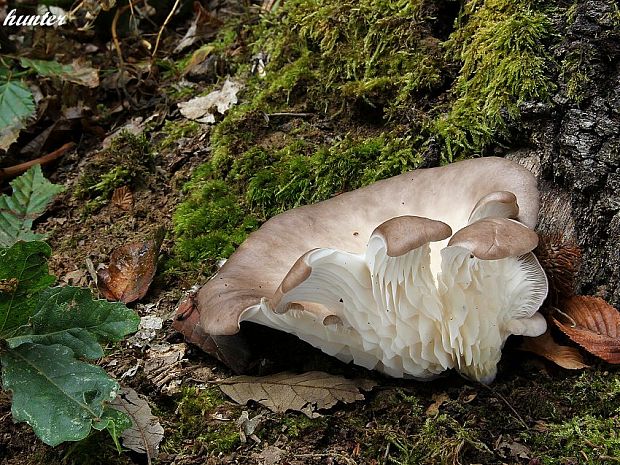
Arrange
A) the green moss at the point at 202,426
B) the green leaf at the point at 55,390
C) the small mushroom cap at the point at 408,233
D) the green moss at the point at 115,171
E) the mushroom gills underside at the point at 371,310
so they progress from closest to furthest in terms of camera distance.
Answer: the small mushroom cap at the point at 408,233, the green leaf at the point at 55,390, the mushroom gills underside at the point at 371,310, the green moss at the point at 202,426, the green moss at the point at 115,171

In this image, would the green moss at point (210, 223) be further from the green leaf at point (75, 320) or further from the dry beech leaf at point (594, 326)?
the dry beech leaf at point (594, 326)

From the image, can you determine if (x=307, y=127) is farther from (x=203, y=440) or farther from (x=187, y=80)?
(x=203, y=440)

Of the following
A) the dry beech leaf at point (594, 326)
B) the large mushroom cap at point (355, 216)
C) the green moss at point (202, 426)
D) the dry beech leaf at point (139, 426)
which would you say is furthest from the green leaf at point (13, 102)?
the dry beech leaf at point (594, 326)

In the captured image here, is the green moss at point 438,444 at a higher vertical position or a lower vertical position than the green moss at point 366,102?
lower

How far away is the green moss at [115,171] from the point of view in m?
4.55

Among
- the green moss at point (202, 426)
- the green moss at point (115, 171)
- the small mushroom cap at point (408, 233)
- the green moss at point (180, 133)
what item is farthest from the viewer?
the green moss at point (180, 133)

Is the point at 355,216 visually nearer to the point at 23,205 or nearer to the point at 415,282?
the point at 415,282

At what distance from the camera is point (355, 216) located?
3.16 metres

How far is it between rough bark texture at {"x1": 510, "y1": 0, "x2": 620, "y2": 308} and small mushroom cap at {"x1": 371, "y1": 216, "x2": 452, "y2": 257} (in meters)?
1.10

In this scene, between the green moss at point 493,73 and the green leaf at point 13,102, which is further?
the green leaf at point 13,102

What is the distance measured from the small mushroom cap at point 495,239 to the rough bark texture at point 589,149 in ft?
2.69

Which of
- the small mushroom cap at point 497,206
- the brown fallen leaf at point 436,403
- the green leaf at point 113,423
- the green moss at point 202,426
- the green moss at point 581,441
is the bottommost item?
the green moss at point 202,426

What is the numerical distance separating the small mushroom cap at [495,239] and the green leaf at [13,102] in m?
3.51

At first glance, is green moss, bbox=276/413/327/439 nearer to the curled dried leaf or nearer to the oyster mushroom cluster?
the oyster mushroom cluster
